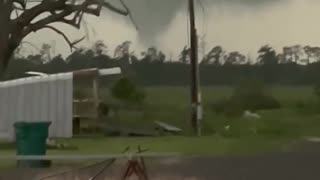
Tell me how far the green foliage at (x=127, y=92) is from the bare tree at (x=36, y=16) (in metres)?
0.77

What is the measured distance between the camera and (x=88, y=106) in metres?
12.5

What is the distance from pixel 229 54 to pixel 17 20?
271cm

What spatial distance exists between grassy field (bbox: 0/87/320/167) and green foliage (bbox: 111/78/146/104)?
0.33 feet

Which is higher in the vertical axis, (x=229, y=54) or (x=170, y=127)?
(x=229, y=54)

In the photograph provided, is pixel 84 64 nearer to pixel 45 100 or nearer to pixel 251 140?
pixel 45 100

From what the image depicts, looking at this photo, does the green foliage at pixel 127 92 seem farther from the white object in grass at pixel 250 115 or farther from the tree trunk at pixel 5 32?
the tree trunk at pixel 5 32

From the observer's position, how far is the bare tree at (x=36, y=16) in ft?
39.7

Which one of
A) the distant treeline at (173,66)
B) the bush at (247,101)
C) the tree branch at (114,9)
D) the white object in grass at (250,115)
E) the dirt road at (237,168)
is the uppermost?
the tree branch at (114,9)

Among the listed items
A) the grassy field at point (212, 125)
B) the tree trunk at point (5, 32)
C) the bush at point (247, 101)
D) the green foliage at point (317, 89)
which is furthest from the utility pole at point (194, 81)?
the tree trunk at point (5, 32)

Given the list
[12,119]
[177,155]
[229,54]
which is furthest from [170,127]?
[12,119]

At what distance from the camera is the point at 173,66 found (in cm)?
1268

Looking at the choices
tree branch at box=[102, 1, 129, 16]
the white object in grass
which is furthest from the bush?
tree branch at box=[102, 1, 129, 16]

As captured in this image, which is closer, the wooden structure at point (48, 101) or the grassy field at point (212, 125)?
the grassy field at point (212, 125)

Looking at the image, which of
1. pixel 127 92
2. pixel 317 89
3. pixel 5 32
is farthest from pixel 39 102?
pixel 317 89
